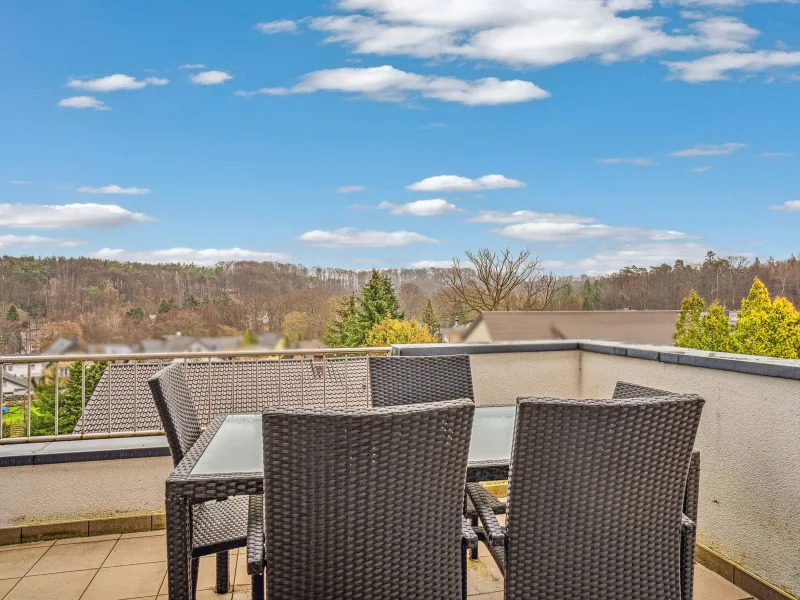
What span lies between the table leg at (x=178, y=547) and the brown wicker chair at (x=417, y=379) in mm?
1181

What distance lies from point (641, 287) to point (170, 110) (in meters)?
14.6

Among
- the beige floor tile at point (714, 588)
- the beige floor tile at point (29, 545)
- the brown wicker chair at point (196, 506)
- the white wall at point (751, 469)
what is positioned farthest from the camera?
the beige floor tile at point (29, 545)

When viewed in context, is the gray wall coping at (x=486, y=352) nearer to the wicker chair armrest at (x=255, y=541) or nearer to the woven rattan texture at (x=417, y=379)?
the woven rattan texture at (x=417, y=379)

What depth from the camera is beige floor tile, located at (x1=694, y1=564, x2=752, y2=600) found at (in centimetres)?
248

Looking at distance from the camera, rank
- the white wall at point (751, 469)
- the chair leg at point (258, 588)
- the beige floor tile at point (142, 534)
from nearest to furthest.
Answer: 1. the chair leg at point (258, 588)
2. the white wall at point (751, 469)
3. the beige floor tile at point (142, 534)

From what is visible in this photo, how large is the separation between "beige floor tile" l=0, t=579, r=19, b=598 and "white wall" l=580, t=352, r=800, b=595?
3126 millimetres

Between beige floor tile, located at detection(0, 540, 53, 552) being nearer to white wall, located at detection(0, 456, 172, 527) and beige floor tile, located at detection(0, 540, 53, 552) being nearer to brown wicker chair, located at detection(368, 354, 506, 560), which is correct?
white wall, located at detection(0, 456, 172, 527)

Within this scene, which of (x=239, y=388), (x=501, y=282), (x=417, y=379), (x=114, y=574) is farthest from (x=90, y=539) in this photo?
(x=501, y=282)

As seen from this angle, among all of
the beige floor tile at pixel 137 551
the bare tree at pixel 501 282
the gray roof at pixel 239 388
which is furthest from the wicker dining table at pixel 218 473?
the bare tree at pixel 501 282

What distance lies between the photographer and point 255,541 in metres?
1.65

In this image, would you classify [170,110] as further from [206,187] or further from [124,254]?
[124,254]

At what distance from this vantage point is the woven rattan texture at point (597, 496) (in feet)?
5.10

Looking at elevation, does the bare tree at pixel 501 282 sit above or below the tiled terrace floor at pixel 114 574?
above

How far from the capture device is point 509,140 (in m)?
23.3
